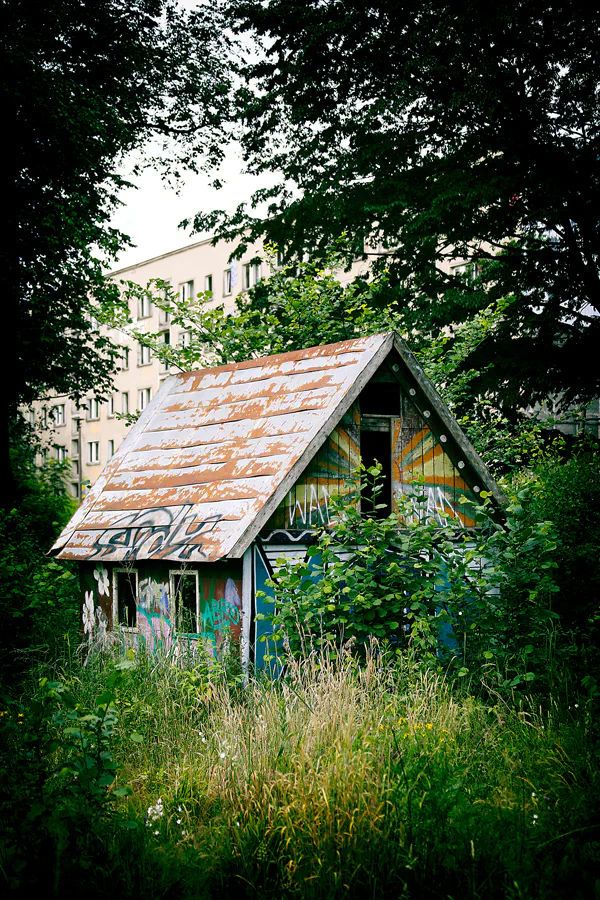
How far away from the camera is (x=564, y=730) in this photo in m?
6.68

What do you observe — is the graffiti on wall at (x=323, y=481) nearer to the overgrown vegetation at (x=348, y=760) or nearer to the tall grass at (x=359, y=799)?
the overgrown vegetation at (x=348, y=760)

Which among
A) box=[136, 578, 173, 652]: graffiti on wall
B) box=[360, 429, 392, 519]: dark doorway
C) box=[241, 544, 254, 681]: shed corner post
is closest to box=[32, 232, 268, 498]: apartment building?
box=[360, 429, 392, 519]: dark doorway

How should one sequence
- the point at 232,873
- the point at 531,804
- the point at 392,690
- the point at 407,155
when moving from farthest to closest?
the point at 407,155, the point at 392,690, the point at 531,804, the point at 232,873

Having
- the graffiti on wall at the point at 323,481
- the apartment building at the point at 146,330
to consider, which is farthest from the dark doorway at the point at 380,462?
the apartment building at the point at 146,330

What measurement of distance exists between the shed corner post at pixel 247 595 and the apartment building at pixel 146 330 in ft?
107

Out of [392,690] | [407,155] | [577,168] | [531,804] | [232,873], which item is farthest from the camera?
[407,155]

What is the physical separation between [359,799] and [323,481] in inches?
207

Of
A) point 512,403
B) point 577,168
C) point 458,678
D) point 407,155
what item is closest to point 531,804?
point 458,678

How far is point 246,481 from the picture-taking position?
9.79 metres

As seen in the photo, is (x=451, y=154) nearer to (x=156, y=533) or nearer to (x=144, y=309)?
(x=156, y=533)

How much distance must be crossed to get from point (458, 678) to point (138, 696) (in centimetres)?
282

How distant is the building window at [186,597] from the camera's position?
32.7 ft

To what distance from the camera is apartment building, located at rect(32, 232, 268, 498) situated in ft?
146

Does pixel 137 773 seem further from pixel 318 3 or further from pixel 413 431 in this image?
pixel 318 3
